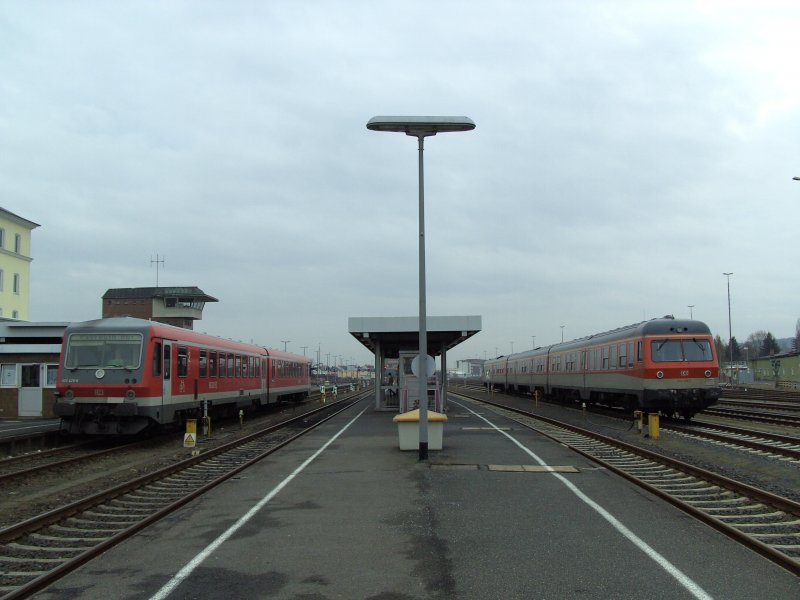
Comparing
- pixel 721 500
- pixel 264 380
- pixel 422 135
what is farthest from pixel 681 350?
pixel 264 380

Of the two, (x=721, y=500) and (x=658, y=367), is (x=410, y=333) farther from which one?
(x=721, y=500)

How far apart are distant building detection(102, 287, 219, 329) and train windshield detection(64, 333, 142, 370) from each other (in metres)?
71.2

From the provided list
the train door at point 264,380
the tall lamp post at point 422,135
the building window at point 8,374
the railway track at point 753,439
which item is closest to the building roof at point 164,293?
the train door at point 264,380

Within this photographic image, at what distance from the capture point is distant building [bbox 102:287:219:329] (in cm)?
8656

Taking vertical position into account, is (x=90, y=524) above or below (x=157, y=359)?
below

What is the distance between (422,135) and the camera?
1381 centimetres

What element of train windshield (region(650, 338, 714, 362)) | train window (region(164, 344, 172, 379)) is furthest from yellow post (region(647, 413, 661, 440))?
train window (region(164, 344, 172, 379))

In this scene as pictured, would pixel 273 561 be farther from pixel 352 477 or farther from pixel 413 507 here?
pixel 352 477

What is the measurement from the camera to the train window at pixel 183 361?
19.0 meters

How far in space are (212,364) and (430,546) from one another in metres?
16.7

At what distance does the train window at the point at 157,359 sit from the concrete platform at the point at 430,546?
6822 mm

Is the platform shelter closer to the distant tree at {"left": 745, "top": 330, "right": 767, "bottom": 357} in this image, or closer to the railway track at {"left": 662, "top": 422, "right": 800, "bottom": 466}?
the railway track at {"left": 662, "top": 422, "right": 800, "bottom": 466}

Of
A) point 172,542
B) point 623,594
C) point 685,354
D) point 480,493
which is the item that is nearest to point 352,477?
point 480,493

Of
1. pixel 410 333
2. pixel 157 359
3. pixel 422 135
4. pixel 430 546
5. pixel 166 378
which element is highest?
pixel 422 135
